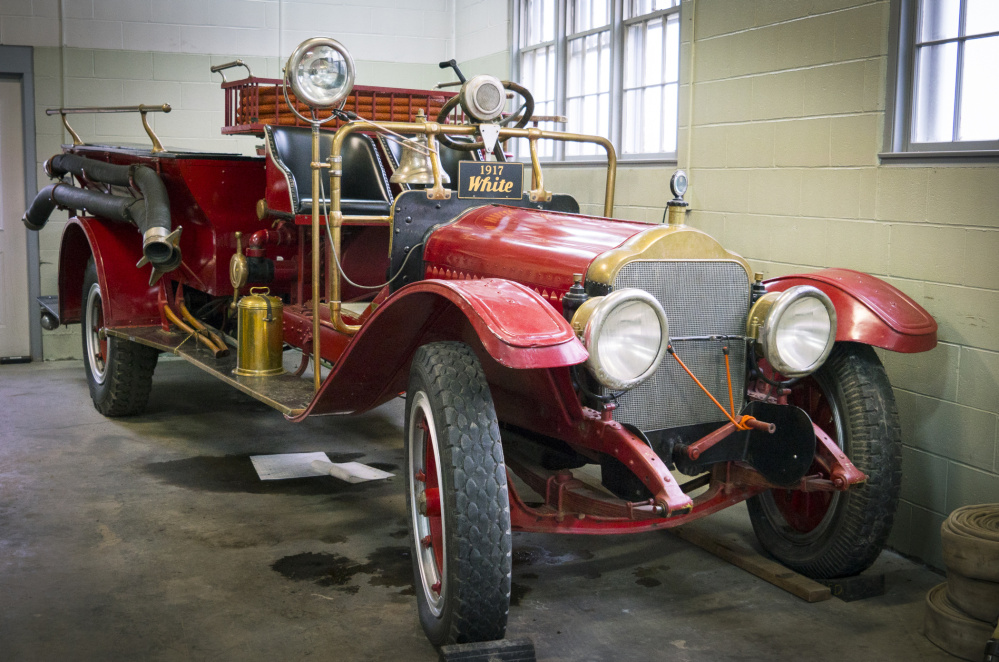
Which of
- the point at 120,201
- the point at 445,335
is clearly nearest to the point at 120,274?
the point at 120,201

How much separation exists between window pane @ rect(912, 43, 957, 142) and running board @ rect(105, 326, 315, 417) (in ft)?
8.08

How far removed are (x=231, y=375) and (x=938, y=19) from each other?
10.2 feet

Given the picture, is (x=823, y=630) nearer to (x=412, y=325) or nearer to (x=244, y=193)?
(x=412, y=325)

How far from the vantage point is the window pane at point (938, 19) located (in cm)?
328

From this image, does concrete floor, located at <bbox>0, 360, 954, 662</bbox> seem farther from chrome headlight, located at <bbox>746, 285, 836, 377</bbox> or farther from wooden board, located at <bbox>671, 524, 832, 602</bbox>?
chrome headlight, located at <bbox>746, 285, 836, 377</bbox>

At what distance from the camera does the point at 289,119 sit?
15.6 ft

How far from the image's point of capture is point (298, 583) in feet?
10.1

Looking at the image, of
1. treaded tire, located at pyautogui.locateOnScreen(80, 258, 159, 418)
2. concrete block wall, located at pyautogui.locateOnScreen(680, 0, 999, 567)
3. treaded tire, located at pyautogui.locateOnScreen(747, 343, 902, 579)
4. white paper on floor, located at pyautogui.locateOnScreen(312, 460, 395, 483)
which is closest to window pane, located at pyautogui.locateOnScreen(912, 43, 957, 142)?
concrete block wall, located at pyautogui.locateOnScreen(680, 0, 999, 567)

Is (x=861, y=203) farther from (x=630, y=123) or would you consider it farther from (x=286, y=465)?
(x=286, y=465)

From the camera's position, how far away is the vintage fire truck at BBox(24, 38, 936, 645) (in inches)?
93.9

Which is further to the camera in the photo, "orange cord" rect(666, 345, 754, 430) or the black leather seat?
the black leather seat

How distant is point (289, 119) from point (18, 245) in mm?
3255

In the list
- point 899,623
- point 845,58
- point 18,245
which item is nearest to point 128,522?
point 899,623

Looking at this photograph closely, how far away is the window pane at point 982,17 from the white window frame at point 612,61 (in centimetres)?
160
